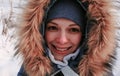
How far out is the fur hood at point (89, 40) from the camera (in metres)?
2.13

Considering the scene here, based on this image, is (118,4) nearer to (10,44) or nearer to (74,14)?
(74,14)

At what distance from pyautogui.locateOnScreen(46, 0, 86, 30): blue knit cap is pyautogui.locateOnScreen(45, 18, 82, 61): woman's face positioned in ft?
0.09

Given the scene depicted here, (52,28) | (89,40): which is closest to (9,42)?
(52,28)

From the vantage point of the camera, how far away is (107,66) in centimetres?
227

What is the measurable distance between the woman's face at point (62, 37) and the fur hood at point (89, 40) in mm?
72

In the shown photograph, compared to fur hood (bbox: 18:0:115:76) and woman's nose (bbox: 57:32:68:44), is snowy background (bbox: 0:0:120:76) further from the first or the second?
woman's nose (bbox: 57:32:68:44)

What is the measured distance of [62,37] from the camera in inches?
85.9

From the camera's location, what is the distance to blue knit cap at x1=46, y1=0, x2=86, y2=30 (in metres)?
2.18

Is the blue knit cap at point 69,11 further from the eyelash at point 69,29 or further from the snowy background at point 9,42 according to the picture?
the snowy background at point 9,42

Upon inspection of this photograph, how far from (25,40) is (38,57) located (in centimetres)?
15

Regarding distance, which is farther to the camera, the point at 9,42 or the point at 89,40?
the point at 9,42

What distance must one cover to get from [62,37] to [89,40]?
0.18m

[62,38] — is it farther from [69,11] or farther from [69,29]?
[69,11]

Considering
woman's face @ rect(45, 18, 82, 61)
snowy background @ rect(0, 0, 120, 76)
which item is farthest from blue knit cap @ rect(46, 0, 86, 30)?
snowy background @ rect(0, 0, 120, 76)
